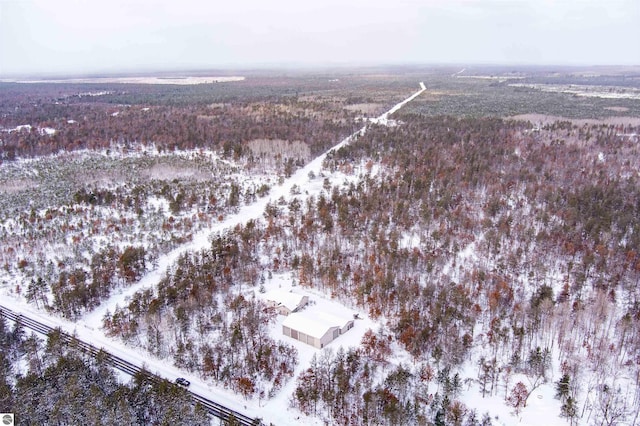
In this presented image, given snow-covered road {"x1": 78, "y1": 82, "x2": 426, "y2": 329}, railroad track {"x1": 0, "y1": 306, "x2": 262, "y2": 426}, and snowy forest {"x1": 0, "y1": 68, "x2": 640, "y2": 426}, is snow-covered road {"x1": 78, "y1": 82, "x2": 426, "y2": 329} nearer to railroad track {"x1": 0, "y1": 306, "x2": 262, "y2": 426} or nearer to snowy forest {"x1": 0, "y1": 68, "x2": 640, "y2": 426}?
snowy forest {"x1": 0, "y1": 68, "x2": 640, "y2": 426}

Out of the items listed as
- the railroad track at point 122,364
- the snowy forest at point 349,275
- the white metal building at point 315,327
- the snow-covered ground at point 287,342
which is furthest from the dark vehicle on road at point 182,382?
the white metal building at point 315,327

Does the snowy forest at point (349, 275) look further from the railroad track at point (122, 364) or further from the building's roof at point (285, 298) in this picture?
the railroad track at point (122, 364)

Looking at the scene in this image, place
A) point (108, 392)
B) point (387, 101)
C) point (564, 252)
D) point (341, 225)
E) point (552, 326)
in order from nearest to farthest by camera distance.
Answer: point (108, 392) → point (552, 326) → point (564, 252) → point (341, 225) → point (387, 101)

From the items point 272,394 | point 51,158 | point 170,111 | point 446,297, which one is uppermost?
point 170,111

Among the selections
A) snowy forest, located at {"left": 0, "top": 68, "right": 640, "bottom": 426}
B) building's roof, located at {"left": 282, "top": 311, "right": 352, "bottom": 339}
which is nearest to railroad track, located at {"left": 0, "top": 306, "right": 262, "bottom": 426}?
snowy forest, located at {"left": 0, "top": 68, "right": 640, "bottom": 426}

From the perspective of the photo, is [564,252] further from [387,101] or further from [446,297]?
[387,101]

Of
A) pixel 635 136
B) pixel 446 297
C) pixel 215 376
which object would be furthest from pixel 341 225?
pixel 635 136

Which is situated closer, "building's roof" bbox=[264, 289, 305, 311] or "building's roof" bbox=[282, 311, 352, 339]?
"building's roof" bbox=[282, 311, 352, 339]
